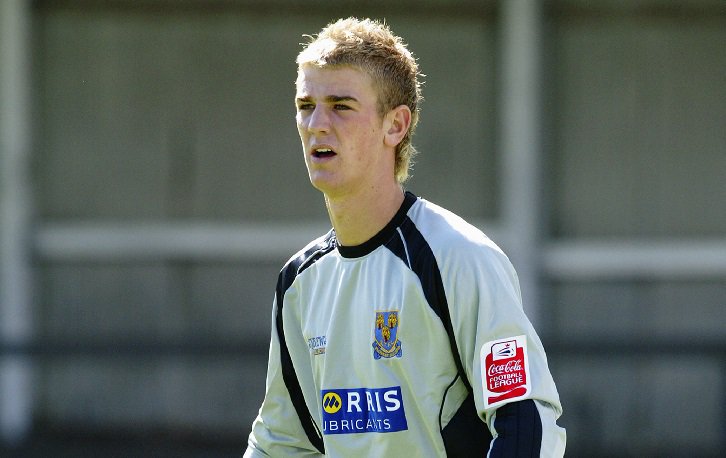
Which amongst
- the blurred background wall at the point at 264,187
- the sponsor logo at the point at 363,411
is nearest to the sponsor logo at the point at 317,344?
the sponsor logo at the point at 363,411

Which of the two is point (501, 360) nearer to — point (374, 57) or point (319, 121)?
point (319, 121)

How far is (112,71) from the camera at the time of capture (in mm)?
8961

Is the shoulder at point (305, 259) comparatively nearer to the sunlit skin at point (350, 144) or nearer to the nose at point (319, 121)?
the sunlit skin at point (350, 144)

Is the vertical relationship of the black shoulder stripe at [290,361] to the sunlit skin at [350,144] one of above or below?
below

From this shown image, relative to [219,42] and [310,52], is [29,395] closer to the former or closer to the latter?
[219,42]

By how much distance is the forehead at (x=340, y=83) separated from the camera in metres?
3.48

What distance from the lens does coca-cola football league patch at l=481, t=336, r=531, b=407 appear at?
3145 millimetres

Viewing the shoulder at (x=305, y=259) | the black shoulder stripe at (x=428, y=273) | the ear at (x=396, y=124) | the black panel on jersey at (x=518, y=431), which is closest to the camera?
the black panel on jersey at (x=518, y=431)

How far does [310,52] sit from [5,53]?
5.86m

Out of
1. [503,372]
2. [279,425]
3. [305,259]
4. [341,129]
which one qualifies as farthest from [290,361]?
[503,372]

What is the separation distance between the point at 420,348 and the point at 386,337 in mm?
103

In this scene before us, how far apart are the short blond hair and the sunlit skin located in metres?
0.02

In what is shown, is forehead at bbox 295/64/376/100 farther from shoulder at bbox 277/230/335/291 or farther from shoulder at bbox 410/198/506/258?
shoulder at bbox 277/230/335/291

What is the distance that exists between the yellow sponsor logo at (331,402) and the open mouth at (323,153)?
0.67 m
